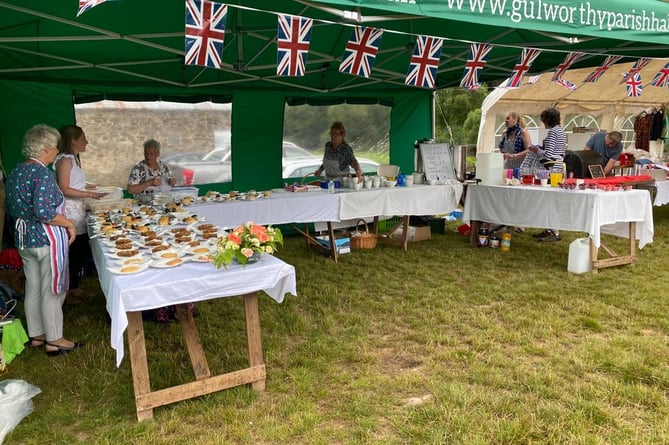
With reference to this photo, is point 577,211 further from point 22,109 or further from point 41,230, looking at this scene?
point 22,109

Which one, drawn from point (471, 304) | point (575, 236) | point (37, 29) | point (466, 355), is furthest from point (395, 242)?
point (37, 29)

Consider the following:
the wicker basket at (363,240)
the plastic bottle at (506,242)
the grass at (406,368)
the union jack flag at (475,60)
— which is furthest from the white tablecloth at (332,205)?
the union jack flag at (475,60)

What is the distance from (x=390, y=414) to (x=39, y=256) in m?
2.27

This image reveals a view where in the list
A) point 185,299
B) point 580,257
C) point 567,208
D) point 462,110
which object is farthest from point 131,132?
point 462,110

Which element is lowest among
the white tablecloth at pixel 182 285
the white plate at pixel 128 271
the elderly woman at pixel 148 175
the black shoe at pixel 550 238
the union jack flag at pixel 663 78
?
the black shoe at pixel 550 238

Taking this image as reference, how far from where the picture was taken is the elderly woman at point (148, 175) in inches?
174

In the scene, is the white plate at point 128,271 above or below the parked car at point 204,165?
below

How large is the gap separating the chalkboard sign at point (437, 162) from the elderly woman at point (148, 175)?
3.02 m

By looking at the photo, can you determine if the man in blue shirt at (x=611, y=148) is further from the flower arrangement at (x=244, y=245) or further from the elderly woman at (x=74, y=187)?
the elderly woman at (x=74, y=187)

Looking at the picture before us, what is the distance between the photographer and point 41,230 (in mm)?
2797

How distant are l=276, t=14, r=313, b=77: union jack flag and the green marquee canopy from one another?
157 millimetres

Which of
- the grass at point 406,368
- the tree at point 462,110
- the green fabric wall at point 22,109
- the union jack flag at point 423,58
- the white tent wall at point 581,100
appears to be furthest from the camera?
the tree at point 462,110

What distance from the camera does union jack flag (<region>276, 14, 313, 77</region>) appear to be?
11.0ft

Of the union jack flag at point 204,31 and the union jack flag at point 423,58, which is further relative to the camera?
the union jack flag at point 423,58
